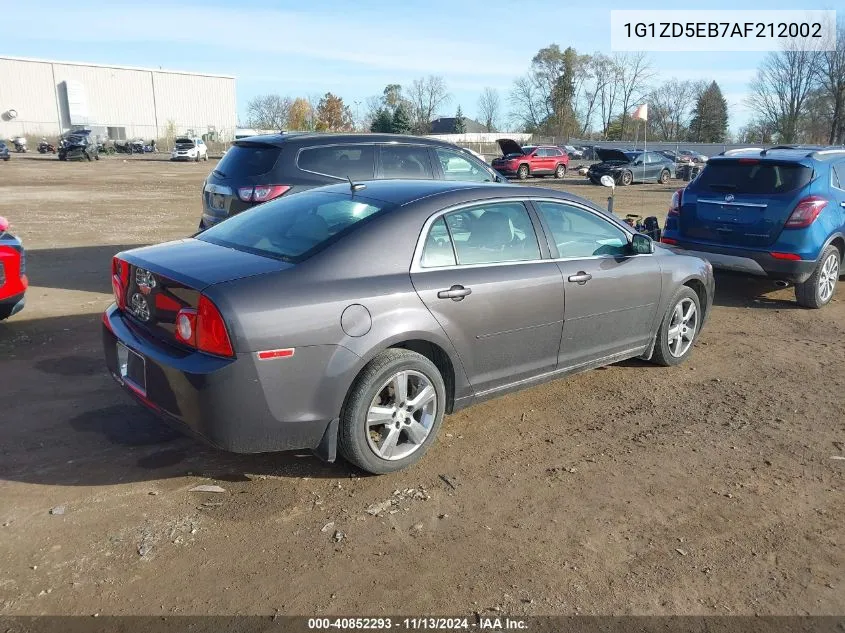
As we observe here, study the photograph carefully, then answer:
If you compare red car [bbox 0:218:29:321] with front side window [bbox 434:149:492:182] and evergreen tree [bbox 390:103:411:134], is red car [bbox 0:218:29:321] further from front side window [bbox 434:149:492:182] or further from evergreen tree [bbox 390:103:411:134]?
evergreen tree [bbox 390:103:411:134]

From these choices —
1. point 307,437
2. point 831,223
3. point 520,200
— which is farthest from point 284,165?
point 831,223

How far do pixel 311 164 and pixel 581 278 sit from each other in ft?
12.3

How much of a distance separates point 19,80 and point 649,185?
66677 mm

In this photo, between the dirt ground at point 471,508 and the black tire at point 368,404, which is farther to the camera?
the black tire at point 368,404

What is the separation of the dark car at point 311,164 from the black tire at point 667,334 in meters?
2.41

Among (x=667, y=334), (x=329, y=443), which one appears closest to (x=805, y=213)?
(x=667, y=334)

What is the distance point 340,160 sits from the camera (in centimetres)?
744

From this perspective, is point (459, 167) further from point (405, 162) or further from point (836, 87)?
point (836, 87)

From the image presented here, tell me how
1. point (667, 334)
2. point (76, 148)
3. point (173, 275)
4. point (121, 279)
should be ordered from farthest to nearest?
point (76, 148) < point (667, 334) < point (121, 279) < point (173, 275)

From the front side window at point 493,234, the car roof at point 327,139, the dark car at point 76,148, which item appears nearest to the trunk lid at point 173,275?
the front side window at point 493,234

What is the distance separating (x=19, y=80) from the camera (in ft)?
228

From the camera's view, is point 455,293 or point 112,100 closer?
point 455,293

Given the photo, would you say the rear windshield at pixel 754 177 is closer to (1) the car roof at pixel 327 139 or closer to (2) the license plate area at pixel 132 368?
(1) the car roof at pixel 327 139

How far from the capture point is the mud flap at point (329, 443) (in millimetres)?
3510
